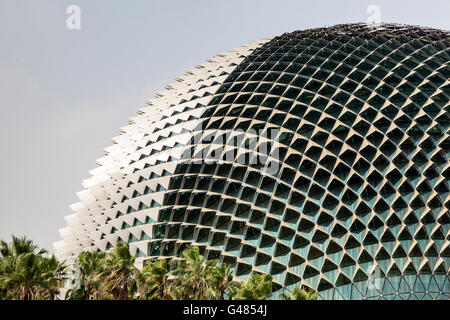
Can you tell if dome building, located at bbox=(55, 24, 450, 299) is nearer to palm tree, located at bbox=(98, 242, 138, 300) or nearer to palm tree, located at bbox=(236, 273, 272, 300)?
palm tree, located at bbox=(236, 273, 272, 300)

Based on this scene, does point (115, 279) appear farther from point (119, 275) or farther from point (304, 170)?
point (304, 170)

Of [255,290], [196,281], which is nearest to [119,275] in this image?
[196,281]

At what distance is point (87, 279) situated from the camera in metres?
33.5

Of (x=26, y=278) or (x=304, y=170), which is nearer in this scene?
(x=26, y=278)

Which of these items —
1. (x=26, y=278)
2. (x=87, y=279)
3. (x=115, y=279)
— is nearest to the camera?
(x=26, y=278)

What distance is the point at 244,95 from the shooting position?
57.9 meters

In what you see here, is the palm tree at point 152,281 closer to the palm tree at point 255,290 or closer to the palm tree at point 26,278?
the palm tree at point 26,278

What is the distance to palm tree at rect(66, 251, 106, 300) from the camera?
32.9 metres

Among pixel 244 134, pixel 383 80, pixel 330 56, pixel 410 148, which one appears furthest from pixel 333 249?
pixel 330 56

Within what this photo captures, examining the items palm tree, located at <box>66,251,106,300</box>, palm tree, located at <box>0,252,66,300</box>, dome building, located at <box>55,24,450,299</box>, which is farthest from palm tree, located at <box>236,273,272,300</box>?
dome building, located at <box>55,24,450,299</box>

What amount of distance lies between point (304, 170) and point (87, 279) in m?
21.8

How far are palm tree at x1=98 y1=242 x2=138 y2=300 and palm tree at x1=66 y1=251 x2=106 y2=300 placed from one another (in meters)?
0.43

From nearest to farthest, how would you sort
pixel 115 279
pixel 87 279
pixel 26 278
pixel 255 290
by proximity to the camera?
pixel 255 290 < pixel 26 278 < pixel 115 279 < pixel 87 279
